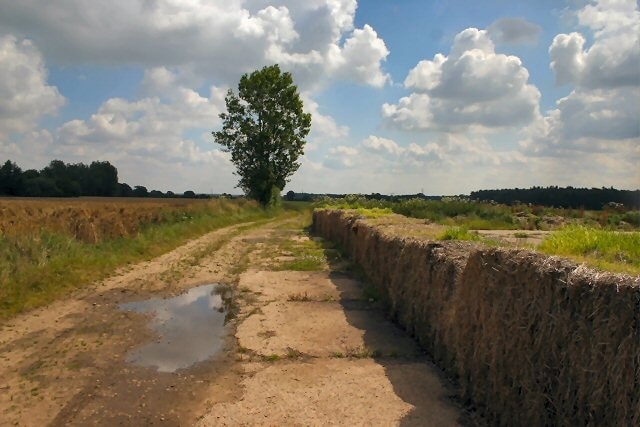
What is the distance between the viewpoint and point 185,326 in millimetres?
8281

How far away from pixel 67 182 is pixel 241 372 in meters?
77.1

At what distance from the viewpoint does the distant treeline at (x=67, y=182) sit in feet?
224

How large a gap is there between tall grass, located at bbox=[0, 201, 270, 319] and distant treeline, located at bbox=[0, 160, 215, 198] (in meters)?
58.6

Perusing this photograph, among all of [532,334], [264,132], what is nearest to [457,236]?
[532,334]

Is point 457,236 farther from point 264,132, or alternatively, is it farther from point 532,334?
point 264,132

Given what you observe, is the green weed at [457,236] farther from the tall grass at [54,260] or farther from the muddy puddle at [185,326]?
the tall grass at [54,260]

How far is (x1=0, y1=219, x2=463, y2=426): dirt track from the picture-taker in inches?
197

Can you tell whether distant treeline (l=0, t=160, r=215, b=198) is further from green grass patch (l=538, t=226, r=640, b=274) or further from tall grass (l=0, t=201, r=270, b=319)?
green grass patch (l=538, t=226, r=640, b=274)

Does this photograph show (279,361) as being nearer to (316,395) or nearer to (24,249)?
(316,395)

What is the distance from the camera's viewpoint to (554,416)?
3832 mm

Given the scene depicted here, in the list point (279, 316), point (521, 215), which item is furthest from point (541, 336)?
point (521, 215)

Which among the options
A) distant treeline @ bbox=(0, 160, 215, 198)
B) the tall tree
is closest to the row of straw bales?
the tall tree

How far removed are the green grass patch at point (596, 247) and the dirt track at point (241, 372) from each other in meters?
1.93

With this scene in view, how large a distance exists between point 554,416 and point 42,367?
18.7 feet
